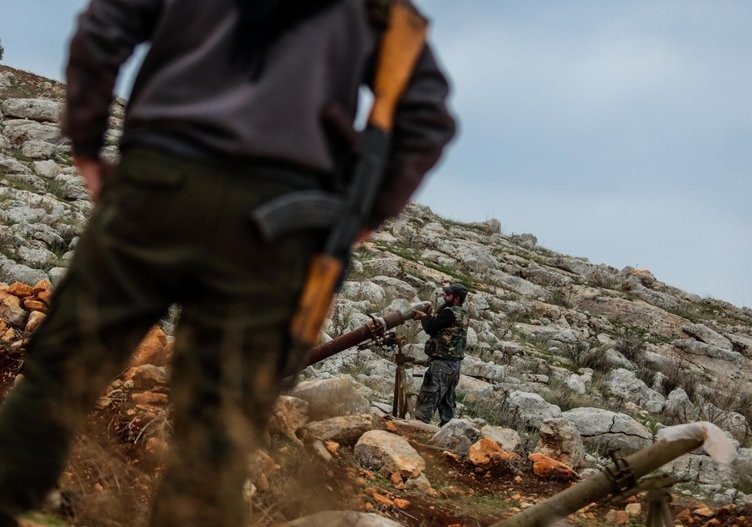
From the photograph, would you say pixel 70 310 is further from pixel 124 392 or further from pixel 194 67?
pixel 124 392

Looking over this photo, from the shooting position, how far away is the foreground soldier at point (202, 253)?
1485mm

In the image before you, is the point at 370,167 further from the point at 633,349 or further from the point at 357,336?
the point at 633,349

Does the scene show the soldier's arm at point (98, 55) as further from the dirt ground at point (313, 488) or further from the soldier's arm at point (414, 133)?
the dirt ground at point (313, 488)

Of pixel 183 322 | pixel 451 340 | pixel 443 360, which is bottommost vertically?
pixel 183 322

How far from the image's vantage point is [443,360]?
32.1 feet

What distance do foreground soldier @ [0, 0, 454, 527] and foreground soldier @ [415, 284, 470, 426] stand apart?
8.03m

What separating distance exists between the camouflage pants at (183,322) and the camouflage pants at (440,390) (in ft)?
26.8

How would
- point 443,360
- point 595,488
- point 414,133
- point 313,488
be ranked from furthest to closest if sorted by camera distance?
point 443,360, point 313,488, point 595,488, point 414,133

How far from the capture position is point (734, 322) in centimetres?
2639

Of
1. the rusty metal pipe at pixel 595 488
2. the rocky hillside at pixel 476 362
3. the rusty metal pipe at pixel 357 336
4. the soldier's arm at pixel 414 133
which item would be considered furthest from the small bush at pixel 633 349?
the soldier's arm at pixel 414 133

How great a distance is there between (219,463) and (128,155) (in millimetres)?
687

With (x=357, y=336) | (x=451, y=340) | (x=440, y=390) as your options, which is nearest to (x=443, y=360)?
(x=451, y=340)

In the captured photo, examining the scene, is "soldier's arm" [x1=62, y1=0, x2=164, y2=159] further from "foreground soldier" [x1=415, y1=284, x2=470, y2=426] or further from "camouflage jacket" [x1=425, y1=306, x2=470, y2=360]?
"camouflage jacket" [x1=425, y1=306, x2=470, y2=360]

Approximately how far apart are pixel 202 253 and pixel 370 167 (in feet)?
1.48
